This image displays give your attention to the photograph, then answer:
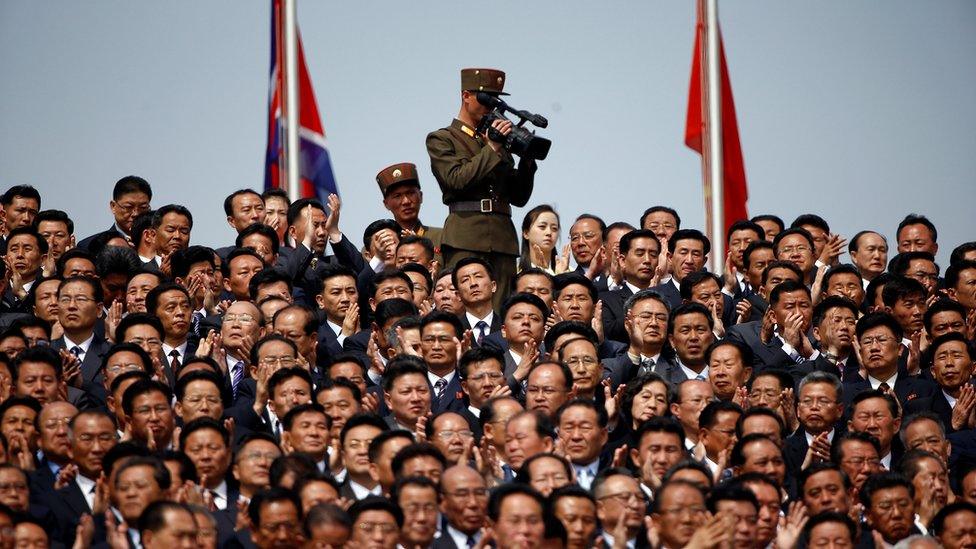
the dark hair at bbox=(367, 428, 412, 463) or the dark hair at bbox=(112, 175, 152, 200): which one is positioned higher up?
the dark hair at bbox=(112, 175, 152, 200)

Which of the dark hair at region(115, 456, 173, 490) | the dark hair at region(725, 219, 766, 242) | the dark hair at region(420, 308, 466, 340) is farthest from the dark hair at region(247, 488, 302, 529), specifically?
the dark hair at region(725, 219, 766, 242)

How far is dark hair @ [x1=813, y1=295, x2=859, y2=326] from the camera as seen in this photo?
486 inches

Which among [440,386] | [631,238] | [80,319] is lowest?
[440,386]

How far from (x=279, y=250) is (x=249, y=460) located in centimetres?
371

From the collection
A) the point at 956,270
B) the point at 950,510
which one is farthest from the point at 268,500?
the point at 956,270

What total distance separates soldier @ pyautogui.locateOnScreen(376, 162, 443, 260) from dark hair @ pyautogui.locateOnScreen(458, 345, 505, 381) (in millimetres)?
2985

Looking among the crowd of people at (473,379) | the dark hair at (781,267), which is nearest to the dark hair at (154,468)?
the crowd of people at (473,379)

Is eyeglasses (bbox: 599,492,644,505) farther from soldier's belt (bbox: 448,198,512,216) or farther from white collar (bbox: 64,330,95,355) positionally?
soldier's belt (bbox: 448,198,512,216)

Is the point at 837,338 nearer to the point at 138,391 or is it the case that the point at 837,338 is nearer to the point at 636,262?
the point at 636,262

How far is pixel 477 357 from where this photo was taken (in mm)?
11211

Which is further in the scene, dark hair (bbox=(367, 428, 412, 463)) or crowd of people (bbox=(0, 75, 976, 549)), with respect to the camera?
dark hair (bbox=(367, 428, 412, 463))

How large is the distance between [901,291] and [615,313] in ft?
5.98

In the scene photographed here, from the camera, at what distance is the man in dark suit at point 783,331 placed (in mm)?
12289

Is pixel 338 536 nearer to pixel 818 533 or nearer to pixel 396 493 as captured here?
pixel 396 493
